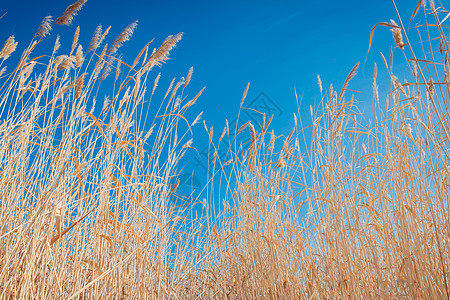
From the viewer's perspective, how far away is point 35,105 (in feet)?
4.97

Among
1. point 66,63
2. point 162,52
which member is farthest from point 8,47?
point 162,52

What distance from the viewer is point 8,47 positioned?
1488mm

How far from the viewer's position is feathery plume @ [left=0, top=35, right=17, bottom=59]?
57.6 inches

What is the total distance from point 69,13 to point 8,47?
0.32 metres

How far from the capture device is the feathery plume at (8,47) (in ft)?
4.80

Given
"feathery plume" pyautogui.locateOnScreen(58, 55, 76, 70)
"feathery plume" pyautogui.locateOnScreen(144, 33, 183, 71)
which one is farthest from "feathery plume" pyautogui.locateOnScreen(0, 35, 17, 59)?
"feathery plume" pyautogui.locateOnScreen(144, 33, 183, 71)

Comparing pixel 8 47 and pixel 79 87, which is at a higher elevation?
pixel 8 47

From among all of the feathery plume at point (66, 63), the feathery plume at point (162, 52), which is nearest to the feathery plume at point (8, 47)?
the feathery plume at point (66, 63)

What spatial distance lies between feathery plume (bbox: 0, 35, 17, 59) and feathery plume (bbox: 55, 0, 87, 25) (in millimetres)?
226

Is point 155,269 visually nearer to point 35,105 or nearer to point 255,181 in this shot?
point 255,181

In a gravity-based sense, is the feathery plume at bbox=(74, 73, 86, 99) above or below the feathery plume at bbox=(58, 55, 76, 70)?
below

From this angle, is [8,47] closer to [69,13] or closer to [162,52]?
[69,13]

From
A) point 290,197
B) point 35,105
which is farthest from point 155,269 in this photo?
point 35,105

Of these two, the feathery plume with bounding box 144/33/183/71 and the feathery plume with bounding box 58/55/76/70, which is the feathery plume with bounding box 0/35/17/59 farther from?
the feathery plume with bounding box 144/33/183/71
